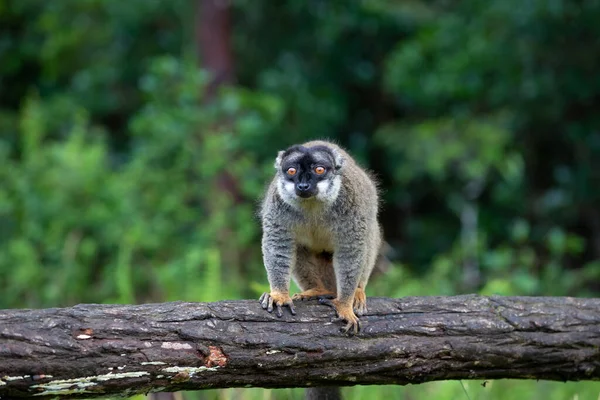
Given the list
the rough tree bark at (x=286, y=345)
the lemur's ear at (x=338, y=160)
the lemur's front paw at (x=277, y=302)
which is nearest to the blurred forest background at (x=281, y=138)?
the lemur's front paw at (x=277, y=302)

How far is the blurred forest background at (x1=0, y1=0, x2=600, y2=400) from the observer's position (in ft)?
34.7

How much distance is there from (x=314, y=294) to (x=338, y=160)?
1.00 meters

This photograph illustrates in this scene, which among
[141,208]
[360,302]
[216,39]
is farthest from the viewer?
[216,39]

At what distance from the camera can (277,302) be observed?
520 centimetres

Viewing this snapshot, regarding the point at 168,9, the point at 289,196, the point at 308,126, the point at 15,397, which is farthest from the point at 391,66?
the point at 15,397

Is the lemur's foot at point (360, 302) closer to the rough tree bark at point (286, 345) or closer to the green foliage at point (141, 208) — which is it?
the rough tree bark at point (286, 345)

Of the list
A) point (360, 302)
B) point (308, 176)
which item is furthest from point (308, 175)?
point (360, 302)

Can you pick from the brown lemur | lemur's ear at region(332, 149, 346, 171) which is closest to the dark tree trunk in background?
lemur's ear at region(332, 149, 346, 171)

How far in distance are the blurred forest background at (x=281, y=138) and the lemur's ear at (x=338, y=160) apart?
5.84ft

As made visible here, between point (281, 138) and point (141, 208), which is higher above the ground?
point (281, 138)

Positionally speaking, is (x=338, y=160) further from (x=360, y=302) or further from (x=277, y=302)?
(x=277, y=302)

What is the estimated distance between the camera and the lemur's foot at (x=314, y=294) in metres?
5.81

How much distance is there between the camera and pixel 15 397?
4.31 metres

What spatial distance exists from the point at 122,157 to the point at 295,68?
13.1 ft
